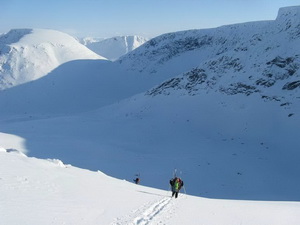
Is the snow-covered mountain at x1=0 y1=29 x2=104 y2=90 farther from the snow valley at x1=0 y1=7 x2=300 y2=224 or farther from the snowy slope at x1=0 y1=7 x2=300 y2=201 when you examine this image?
the snowy slope at x1=0 y1=7 x2=300 y2=201

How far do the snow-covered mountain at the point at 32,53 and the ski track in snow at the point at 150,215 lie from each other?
7012 cm

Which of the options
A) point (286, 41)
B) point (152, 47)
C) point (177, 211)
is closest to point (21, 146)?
point (177, 211)

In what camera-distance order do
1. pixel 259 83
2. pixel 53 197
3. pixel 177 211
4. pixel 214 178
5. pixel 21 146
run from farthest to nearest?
pixel 259 83 < pixel 21 146 < pixel 214 178 < pixel 177 211 < pixel 53 197

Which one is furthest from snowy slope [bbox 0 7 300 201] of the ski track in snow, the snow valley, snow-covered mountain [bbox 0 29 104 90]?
the ski track in snow

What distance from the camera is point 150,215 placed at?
11359 millimetres

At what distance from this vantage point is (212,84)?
5050 cm

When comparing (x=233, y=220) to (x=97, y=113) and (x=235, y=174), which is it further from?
(x=97, y=113)

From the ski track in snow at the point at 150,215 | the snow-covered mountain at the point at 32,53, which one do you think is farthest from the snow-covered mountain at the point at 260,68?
the snow-covered mountain at the point at 32,53

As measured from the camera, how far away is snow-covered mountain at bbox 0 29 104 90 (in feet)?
261

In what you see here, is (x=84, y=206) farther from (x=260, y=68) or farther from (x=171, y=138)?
(x=260, y=68)

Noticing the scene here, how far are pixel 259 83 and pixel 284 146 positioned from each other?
14.0m

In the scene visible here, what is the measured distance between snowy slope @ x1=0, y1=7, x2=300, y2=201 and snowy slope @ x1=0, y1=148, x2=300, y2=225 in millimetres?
11314

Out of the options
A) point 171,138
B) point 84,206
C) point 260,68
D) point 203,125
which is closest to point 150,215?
point 84,206

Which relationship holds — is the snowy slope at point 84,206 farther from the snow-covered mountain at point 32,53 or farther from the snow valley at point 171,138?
the snow-covered mountain at point 32,53
